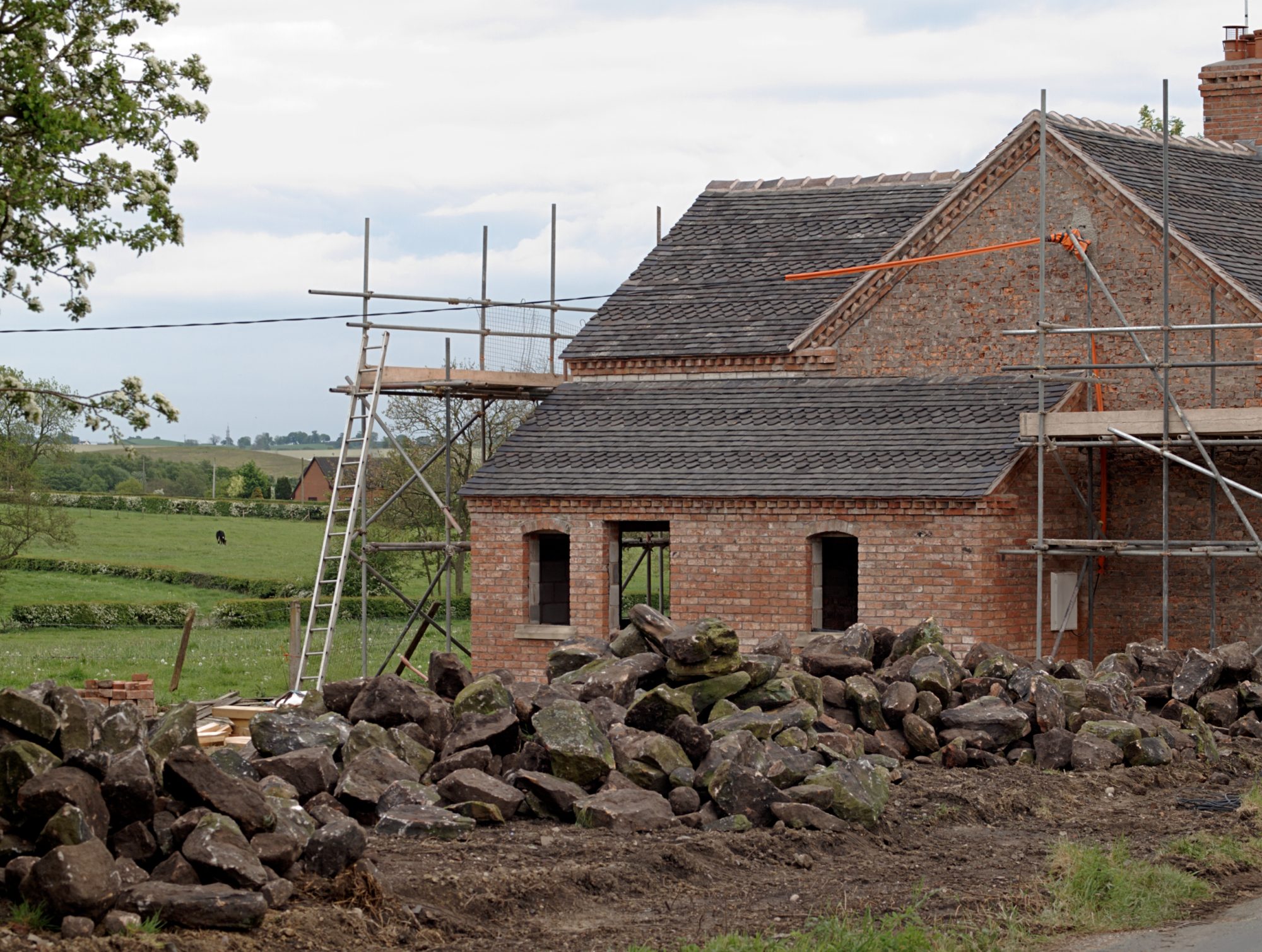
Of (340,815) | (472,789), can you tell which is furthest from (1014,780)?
(340,815)

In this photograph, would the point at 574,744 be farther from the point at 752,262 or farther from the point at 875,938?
the point at 752,262

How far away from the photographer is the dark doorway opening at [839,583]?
80.9ft

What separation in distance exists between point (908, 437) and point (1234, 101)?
1067 cm

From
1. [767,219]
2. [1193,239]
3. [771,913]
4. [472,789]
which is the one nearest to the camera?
[771,913]

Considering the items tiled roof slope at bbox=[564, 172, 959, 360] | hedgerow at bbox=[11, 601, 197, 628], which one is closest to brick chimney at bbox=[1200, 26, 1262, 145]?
tiled roof slope at bbox=[564, 172, 959, 360]

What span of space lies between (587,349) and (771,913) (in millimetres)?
18225

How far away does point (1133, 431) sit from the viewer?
21.3 metres

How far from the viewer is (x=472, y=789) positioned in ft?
39.9

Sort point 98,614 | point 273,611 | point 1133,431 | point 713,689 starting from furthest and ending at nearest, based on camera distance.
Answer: point 273,611 < point 98,614 < point 1133,431 < point 713,689

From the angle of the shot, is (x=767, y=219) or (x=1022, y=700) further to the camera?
(x=767, y=219)

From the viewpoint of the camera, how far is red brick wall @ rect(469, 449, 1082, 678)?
2222cm

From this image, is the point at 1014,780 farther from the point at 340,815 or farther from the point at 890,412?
the point at 890,412

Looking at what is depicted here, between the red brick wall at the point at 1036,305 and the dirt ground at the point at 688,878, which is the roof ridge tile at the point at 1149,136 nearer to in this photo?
the red brick wall at the point at 1036,305

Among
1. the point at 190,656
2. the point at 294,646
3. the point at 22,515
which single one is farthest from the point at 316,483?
the point at 294,646
